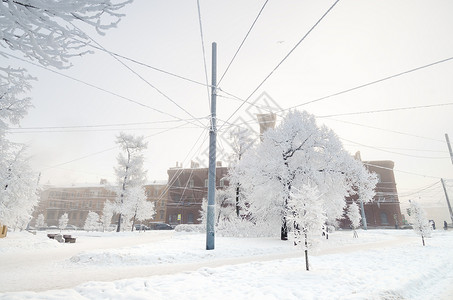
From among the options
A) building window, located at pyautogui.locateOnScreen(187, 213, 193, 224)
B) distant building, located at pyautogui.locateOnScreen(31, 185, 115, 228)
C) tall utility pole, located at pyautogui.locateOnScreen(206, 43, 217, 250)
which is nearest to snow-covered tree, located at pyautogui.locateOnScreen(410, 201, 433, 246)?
tall utility pole, located at pyautogui.locateOnScreen(206, 43, 217, 250)

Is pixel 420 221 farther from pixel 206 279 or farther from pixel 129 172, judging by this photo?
pixel 129 172

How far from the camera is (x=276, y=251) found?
13383mm

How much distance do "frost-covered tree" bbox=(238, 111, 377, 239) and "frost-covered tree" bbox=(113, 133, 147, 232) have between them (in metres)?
18.7

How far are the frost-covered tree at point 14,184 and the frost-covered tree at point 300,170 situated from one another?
17.3 metres

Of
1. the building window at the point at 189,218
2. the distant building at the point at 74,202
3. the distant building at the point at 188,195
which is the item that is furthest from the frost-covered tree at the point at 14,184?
the distant building at the point at 74,202

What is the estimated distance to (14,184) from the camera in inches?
694

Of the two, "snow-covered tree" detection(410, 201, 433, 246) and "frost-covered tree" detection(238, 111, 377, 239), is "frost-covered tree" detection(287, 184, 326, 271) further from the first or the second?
"snow-covered tree" detection(410, 201, 433, 246)

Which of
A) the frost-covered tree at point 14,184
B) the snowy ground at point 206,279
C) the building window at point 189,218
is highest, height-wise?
the frost-covered tree at point 14,184

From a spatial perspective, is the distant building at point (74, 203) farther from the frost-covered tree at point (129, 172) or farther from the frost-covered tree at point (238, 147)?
the frost-covered tree at point (238, 147)

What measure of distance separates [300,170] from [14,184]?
21376 mm

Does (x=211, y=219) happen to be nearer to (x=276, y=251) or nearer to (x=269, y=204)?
(x=276, y=251)

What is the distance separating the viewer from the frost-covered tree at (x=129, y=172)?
30.8m

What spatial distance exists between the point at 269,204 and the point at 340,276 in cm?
1103

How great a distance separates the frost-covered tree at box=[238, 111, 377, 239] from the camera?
17484 millimetres
